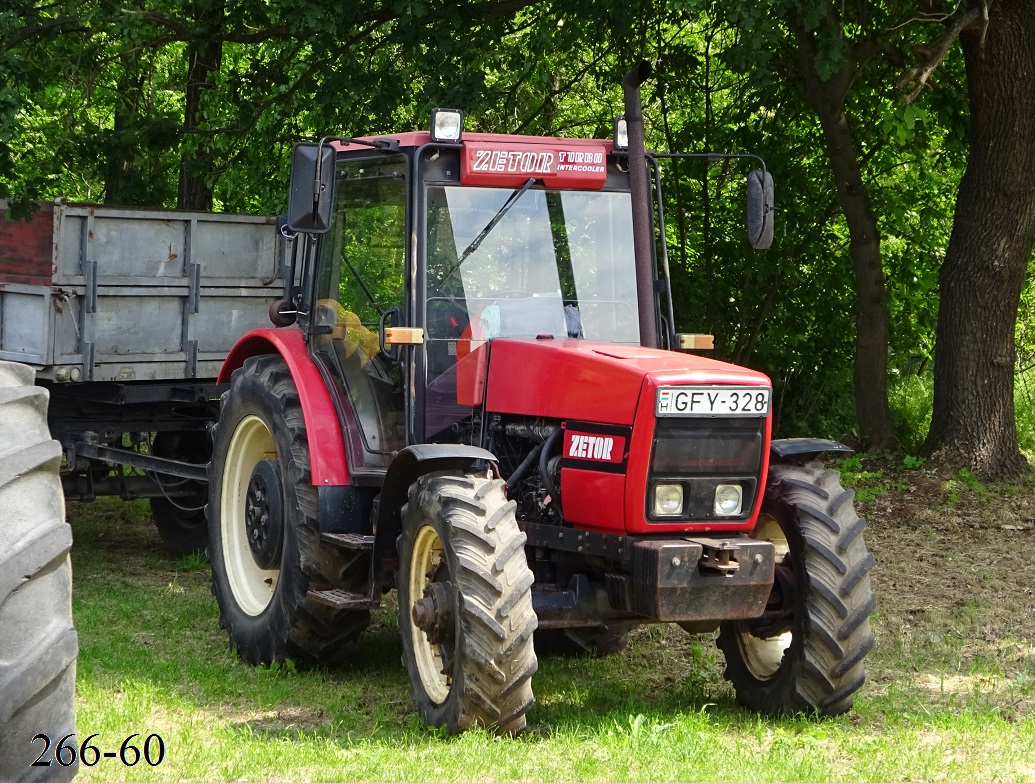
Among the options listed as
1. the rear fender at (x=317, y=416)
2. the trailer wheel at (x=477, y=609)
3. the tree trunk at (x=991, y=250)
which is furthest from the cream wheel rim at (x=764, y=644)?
the tree trunk at (x=991, y=250)

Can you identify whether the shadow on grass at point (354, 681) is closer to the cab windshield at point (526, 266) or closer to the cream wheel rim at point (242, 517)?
the cream wheel rim at point (242, 517)

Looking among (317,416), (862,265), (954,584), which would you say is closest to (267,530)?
(317,416)

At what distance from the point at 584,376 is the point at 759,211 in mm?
1082

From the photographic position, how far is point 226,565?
676 cm

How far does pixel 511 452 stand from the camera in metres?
5.62

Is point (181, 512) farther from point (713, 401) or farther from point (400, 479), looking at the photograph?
point (713, 401)

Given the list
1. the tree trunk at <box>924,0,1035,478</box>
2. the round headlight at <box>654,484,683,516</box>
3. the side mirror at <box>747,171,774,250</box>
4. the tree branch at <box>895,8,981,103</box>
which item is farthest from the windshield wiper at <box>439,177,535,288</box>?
the tree trunk at <box>924,0,1035,478</box>

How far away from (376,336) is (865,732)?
2580mm

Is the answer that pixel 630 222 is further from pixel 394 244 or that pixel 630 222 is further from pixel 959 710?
pixel 959 710

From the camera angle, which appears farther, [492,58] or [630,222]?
[492,58]

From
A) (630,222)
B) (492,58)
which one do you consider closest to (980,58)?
(492,58)

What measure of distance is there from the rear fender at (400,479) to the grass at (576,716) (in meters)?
0.61

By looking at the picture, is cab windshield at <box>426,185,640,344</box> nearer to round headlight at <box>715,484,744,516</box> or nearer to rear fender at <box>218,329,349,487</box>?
rear fender at <box>218,329,349,487</box>

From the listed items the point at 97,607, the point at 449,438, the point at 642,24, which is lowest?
the point at 97,607
